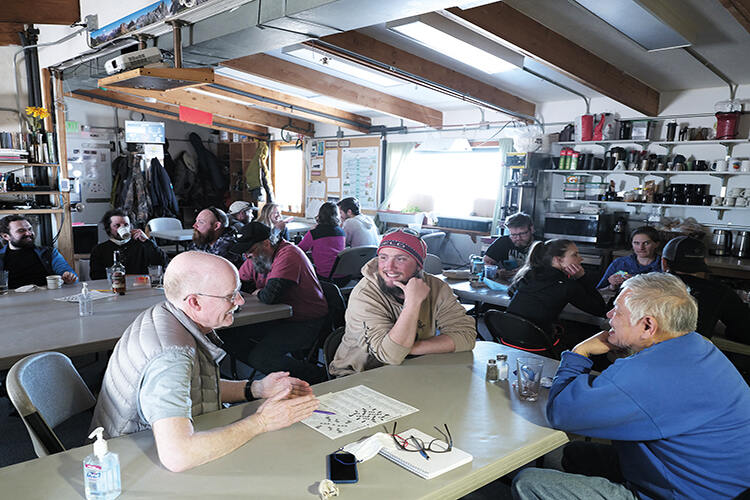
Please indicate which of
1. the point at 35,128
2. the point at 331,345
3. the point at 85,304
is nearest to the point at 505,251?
the point at 331,345

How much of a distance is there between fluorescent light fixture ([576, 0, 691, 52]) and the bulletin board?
5.72m

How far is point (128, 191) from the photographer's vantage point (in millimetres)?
9219

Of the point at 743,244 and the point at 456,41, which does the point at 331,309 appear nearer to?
the point at 456,41

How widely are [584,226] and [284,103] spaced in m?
4.68

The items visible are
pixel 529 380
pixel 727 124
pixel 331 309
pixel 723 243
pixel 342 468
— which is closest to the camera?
pixel 342 468

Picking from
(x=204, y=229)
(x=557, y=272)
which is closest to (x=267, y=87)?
(x=204, y=229)

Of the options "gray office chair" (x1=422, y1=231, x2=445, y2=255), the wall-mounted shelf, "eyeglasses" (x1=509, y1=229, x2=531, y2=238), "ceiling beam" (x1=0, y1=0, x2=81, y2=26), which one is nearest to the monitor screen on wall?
"ceiling beam" (x1=0, y1=0, x2=81, y2=26)

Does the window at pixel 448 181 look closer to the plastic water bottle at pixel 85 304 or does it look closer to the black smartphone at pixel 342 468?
the plastic water bottle at pixel 85 304

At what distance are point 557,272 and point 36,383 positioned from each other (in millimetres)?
2711

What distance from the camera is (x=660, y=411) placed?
1.44 metres

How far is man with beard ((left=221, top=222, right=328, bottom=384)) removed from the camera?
10.3 feet

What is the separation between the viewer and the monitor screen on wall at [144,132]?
28.9 feet

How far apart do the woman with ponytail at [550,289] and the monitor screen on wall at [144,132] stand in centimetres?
795

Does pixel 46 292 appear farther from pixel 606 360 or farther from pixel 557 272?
pixel 606 360
